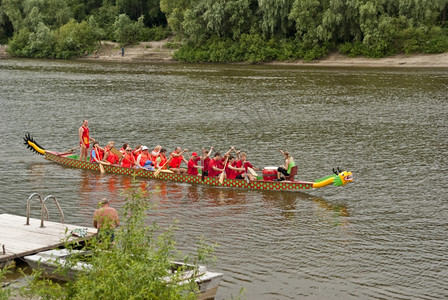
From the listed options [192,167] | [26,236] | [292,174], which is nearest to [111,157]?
[192,167]

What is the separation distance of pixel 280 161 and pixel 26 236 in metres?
13.1

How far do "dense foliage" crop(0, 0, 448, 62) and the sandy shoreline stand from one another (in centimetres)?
80

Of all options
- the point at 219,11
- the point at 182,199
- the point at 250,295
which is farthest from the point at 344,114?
the point at 219,11

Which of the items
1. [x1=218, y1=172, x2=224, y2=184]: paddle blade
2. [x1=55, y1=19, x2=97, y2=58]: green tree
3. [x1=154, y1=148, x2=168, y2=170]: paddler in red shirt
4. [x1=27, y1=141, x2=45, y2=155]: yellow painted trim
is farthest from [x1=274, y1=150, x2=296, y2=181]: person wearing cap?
[x1=55, y1=19, x2=97, y2=58]: green tree

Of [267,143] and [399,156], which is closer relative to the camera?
[399,156]

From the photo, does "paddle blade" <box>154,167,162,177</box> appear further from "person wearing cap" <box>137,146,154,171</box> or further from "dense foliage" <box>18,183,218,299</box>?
"dense foliage" <box>18,183,218,299</box>

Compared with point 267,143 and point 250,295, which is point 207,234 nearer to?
point 250,295

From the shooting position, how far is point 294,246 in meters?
17.7

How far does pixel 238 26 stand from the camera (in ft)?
245

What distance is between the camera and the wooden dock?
15.2m

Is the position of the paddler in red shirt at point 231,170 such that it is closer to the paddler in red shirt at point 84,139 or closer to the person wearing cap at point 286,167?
the person wearing cap at point 286,167

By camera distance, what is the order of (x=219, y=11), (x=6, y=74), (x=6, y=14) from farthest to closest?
1. (x=6, y=14)
2. (x=219, y=11)
3. (x=6, y=74)

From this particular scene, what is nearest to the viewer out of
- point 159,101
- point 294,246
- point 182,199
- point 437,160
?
point 294,246

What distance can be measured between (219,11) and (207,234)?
57219 millimetres
